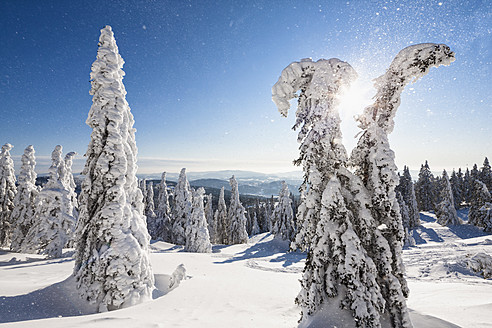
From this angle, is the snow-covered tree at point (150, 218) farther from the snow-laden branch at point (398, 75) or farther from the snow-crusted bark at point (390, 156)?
the snow-laden branch at point (398, 75)

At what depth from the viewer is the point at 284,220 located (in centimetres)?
3312

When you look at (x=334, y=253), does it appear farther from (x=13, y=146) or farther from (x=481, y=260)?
(x=13, y=146)

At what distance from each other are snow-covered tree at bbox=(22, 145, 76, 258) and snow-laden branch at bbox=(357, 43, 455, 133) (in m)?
22.0

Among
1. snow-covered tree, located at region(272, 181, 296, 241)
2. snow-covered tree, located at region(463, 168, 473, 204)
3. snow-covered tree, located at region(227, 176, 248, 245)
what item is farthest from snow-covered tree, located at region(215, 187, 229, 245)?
snow-covered tree, located at region(463, 168, 473, 204)

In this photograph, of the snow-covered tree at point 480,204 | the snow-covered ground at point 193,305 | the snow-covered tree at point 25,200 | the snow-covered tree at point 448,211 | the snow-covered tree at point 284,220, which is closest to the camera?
the snow-covered ground at point 193,305

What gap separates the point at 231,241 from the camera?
40219mm

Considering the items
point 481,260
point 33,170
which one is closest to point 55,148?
point 33,170

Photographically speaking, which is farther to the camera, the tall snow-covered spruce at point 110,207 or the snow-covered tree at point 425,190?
the snow-covered tree at point 425,190

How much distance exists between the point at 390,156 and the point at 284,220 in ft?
96.4

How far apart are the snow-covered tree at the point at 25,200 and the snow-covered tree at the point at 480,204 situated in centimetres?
5561

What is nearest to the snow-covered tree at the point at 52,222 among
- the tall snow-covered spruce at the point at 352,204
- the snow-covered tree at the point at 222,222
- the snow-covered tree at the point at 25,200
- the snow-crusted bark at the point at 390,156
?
the snow-covered tree at the point at 25,200

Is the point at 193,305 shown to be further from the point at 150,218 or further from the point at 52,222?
the point at 150,218

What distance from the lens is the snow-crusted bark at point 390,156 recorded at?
4969 millimetres

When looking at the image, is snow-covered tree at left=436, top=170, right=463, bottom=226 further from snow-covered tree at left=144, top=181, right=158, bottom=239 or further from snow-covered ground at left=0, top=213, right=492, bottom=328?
snow-covered tree at left=144, top=181, right=158, bottom=239
